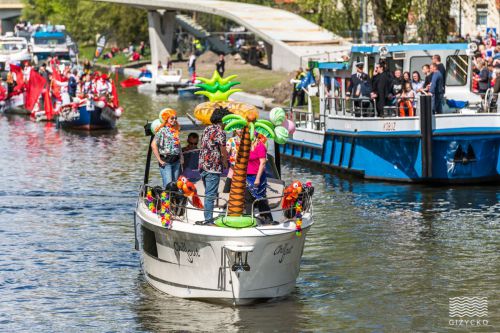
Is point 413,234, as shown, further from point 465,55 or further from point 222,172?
point 465,55

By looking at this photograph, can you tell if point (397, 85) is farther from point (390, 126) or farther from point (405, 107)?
point (390, 126)

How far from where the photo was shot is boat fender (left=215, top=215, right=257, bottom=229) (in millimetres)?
16797

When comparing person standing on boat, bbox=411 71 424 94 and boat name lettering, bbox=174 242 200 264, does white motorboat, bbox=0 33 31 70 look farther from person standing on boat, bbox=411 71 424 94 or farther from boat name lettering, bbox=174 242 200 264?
boat name lettering, bbox=174 242 200 264

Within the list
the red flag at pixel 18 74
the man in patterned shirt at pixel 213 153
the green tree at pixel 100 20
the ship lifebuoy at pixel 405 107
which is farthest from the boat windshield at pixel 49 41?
the man in patterned shirt at pixel 213 153

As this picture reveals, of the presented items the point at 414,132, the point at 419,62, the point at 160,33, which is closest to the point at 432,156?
the point at 414,132

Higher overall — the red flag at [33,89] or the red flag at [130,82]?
the red flag at [33,89]

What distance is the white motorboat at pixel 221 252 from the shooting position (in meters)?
16.8

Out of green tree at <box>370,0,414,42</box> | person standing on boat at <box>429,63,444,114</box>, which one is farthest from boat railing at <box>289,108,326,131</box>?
green tree at <box>370,0,414,42</box>

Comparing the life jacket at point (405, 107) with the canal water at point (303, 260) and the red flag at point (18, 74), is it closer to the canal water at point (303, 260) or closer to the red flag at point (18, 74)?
the canal water at point (303, 260)

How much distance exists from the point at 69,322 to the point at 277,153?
4460 millimetres

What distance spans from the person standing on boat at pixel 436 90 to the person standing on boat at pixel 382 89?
104 cm

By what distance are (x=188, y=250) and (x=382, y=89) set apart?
13.8 metres

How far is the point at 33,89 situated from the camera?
51.8m

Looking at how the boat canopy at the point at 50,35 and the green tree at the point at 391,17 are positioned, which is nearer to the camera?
the green tree at the point at 391,17
